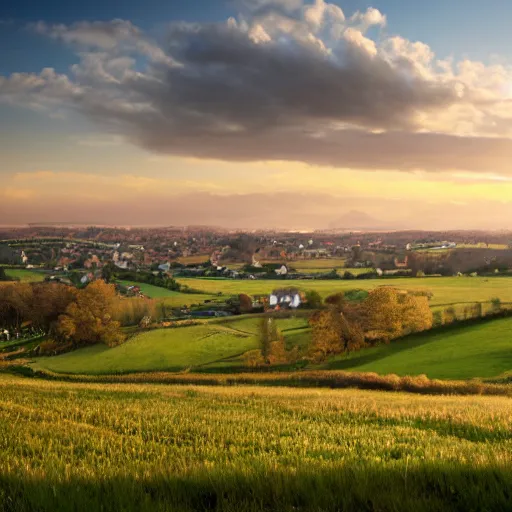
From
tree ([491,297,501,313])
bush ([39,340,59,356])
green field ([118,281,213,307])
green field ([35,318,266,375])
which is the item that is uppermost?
tree ([491,297,501,313])

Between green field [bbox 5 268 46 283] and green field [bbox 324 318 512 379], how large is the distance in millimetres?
92783

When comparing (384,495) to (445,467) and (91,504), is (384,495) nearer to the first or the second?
(445,467)

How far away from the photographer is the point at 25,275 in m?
131

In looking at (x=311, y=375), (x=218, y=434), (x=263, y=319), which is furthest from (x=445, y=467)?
(x=263, y=319)

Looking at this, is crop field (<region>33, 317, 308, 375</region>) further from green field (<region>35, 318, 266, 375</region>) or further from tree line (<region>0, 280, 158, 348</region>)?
tree line (<region>0, 280, 158, 348</region>)

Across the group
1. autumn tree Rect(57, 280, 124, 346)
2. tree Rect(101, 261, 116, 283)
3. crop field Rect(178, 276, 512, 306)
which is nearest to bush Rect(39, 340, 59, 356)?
autumn tree Rect(57, 280, 124, 346)

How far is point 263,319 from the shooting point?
8444 centimetres

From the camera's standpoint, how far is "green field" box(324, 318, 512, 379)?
4651 centimetres

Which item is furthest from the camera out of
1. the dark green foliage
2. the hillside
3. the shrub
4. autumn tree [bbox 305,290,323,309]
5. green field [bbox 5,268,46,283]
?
the dark green foliage

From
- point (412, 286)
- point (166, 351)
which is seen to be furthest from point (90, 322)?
point (412, 286)

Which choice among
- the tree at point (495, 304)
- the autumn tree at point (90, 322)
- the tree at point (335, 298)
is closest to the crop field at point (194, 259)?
the autumn tree at point (90, 322)

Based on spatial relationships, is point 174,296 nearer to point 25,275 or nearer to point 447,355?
point 25,275

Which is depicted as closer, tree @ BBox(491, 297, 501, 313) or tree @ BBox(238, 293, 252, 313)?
tree @ BBox(491, 297, 501, 313)

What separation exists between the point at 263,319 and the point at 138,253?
103 metres
